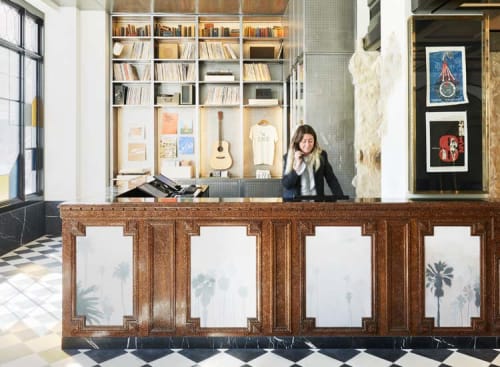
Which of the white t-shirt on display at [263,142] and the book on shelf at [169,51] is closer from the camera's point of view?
the book on shelf at [169,51]

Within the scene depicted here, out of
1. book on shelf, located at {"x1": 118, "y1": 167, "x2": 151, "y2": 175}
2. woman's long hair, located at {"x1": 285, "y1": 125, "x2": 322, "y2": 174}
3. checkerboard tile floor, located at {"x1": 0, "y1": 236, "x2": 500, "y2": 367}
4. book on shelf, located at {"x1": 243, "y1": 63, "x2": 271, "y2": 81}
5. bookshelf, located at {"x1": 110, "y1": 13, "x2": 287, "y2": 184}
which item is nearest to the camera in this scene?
checkerboard tile floor, located at {"x1": 0, "y1": 236, "x2": 500, "y2": 367}

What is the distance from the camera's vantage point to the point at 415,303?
118 inches

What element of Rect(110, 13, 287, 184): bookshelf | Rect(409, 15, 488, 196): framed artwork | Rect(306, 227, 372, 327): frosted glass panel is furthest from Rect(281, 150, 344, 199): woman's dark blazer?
Rect(110, 13, 287, 184): bookshelf

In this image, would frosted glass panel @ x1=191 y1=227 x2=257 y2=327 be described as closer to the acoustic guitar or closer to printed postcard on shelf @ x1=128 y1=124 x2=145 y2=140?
the acoustic guitar

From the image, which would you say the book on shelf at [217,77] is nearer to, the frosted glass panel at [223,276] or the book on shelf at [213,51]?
the book on shelf at [213,51]

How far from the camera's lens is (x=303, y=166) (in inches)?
159

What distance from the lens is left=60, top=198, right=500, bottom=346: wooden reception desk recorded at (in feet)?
9.76

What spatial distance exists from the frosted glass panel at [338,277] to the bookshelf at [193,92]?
14.3 ft

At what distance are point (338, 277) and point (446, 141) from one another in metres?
1.28

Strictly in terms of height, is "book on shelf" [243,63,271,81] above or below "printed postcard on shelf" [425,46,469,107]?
above

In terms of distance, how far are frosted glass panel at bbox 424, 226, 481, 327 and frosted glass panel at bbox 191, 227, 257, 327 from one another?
1.14 meters

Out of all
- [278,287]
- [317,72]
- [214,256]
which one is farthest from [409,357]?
[317,72]

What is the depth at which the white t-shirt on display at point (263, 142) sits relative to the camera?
740cm

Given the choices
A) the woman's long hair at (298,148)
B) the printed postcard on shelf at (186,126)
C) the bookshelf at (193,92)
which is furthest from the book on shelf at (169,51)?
the woman's long hair at (298,148)
